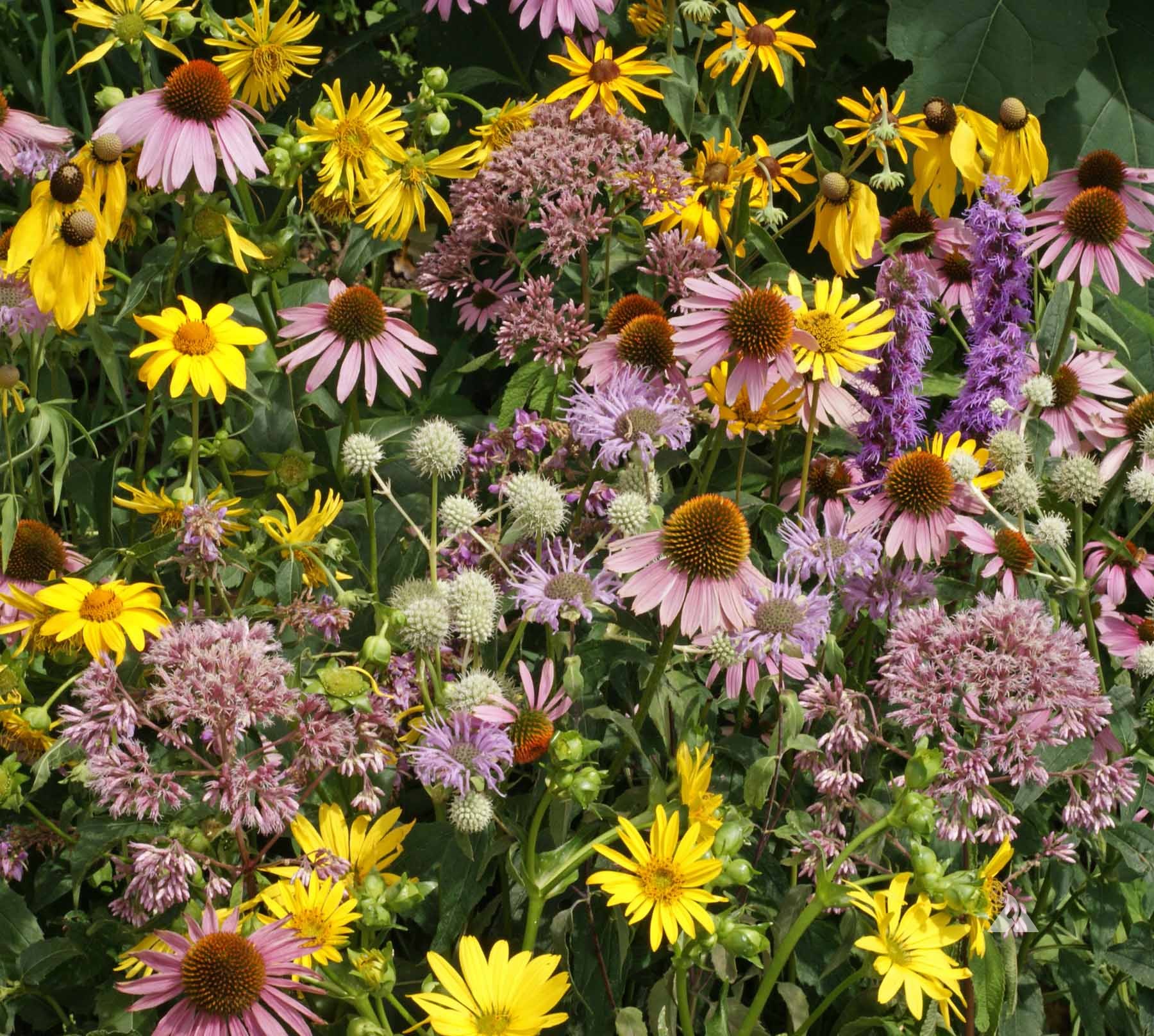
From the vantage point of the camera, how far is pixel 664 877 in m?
1.35

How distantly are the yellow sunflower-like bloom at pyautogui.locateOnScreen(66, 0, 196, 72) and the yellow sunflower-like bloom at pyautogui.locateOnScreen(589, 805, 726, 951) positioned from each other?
123cm

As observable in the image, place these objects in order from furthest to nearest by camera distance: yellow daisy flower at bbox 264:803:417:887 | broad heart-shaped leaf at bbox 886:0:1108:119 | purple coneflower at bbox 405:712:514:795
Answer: broad heart-shaped leaf at bbox 886:0:1108:119 → yellow daisy flower at bbox 264:803:417:887 → purple coneflower at bbox 405:712:514:795

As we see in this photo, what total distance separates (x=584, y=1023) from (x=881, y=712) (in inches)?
21.8

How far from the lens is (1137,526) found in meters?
1.71

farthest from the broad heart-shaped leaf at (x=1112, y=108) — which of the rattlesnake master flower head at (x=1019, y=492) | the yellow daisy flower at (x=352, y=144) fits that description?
the yellow daisy flower at (x=352, y=144)

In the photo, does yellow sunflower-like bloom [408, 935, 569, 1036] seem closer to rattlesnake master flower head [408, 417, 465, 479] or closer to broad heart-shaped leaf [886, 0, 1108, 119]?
rattlesnake master flower head [408, 417, 465, 479]

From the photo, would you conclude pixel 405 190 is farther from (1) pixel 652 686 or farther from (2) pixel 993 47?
(2) pixel 993 47

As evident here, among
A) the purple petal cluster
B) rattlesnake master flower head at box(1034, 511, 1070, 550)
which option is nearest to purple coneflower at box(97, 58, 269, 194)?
the purple petal cluster

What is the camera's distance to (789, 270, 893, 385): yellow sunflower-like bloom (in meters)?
1.65

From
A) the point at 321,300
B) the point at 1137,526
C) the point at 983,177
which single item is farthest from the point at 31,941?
the point at 983,177

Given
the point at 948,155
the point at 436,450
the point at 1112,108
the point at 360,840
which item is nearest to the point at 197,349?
the point at 436,450

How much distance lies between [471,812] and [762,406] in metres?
0.69

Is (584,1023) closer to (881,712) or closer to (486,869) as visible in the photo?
(486,869)

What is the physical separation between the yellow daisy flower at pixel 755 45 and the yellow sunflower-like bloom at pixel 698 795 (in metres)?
1.17
